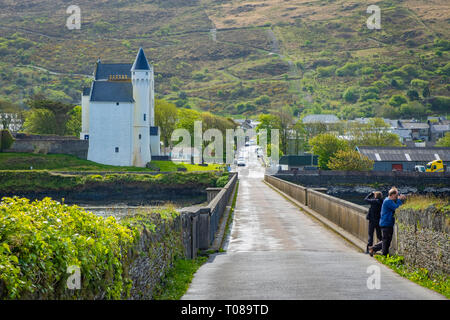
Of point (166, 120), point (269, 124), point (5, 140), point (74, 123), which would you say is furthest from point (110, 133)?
point (269, 124)

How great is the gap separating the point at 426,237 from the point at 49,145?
88302mm

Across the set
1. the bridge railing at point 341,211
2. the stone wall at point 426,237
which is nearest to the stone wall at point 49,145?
the bridge railing at point 341,211

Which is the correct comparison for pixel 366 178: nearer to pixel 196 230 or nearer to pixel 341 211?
pixel 341 211

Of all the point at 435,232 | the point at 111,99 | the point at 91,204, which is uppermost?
the point at 111,99

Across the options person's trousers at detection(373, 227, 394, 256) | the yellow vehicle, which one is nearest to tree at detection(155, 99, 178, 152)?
the yellow vehicle

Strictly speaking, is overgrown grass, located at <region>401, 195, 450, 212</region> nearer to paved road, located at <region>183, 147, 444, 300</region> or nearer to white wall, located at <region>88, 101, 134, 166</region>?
paved road, located at <region>183, 147, 444, 300</region>

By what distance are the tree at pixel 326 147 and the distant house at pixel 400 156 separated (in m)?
4.43

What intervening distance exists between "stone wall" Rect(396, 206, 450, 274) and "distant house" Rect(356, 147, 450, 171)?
3924 inches

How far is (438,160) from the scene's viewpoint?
109938 mm

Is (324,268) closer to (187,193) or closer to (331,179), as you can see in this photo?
(187,193)

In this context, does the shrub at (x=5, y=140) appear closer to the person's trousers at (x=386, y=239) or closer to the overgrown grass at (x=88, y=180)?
the overgrown grass at (x=88, y=180)

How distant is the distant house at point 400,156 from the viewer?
112 meters
